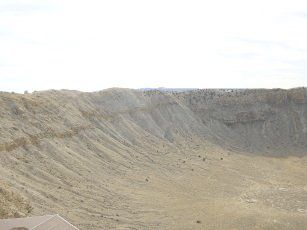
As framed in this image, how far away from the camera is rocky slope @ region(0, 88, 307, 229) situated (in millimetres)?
18500

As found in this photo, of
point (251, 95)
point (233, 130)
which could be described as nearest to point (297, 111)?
point (251, 95)

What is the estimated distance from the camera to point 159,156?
31.8 metres

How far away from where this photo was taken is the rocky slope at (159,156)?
1850cm

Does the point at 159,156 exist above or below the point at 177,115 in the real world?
below

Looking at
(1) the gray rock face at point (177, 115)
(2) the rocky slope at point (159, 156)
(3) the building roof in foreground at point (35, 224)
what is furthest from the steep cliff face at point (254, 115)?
(3) the building roof in foreground at point (35, 224)

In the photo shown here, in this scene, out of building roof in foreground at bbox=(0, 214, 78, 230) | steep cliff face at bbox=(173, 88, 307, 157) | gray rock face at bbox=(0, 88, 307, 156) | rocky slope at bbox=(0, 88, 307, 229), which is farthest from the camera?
steep cliff face at bbox=(173, 88, 307, 157)

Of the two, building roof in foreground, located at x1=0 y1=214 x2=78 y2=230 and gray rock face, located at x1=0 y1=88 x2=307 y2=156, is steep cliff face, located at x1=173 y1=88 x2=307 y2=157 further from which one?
building roof in foreground, located at x1=0 y1=214 x2=78 y2=230

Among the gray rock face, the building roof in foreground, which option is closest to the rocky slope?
the gray rock face

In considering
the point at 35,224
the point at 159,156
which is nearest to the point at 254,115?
the point at 159,156

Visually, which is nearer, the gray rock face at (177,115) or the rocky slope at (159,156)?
the rocky slope at (159,156)

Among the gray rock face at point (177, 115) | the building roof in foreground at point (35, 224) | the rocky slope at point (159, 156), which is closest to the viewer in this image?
the building roof in foreground at point (35, 224)

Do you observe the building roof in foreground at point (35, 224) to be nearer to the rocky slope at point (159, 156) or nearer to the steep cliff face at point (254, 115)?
the rocky slope at point (159, 156)

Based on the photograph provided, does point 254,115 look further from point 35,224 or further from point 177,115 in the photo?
point 35,224

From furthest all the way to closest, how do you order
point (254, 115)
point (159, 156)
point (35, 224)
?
1. point (254, 115)
2. point (159, 156)
3. point (35, 224)
